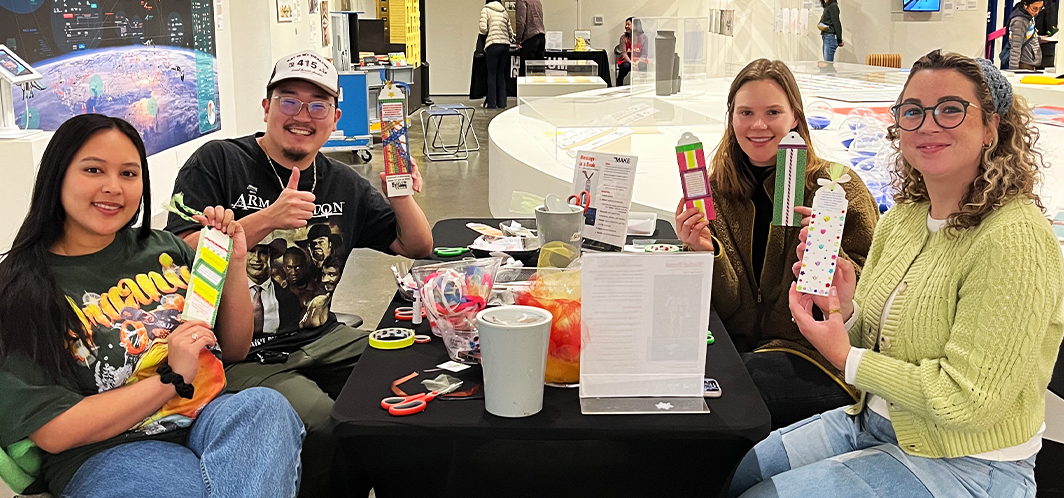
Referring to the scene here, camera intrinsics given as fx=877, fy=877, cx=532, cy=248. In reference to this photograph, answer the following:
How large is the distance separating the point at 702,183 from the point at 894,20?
964 cm

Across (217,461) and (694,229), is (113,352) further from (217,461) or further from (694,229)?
(694,229)

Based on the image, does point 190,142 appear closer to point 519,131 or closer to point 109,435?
point 519,131

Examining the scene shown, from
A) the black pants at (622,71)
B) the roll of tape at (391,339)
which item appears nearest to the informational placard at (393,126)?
the roll of tape at (391,339)

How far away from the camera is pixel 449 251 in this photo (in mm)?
2420

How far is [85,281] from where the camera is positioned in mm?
1603

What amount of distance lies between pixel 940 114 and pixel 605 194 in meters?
0.90

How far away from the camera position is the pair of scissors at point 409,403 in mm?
1376

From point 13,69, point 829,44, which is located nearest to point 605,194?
point 13,69

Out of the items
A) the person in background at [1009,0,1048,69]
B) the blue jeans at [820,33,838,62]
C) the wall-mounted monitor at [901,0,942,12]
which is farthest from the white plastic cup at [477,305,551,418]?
the wall-mounted monitor at [901,0,942,12]

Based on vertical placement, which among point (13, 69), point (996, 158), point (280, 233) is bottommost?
point (280, 233)

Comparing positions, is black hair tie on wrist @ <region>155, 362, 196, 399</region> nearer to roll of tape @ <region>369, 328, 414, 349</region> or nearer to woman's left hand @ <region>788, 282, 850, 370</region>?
roll of tape @ <region>369, 328, 414, 349</region>

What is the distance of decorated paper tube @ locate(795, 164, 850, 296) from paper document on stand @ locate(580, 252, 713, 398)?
0.22 meters

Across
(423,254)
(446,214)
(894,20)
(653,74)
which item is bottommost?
(446,214)

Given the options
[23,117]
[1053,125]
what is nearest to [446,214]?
[23,117]
